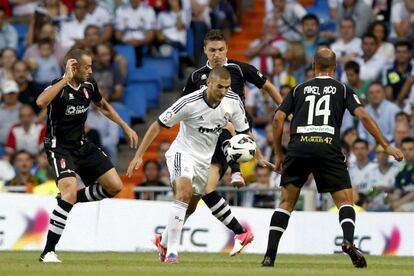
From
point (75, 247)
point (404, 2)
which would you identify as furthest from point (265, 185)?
point (404, 2)

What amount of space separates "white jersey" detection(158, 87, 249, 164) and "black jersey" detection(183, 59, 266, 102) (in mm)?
779

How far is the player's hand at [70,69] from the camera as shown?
15.5 m

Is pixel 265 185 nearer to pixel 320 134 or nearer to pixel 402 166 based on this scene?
pixel 402 166

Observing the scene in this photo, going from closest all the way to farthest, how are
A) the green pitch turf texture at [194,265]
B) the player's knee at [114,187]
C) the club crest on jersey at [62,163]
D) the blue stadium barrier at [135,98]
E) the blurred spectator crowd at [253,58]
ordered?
1. the green pitch turf texture at [194,265]
2. the club crest on jersey at [62,163]
3. the player's knee at [114,187]
4. the blurred spectator crowd at [253,58]
5. the blue stadium barrier at [135,98]

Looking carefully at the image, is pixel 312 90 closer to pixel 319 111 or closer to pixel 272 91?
pixel 319 111

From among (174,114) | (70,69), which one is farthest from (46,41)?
(174,114)

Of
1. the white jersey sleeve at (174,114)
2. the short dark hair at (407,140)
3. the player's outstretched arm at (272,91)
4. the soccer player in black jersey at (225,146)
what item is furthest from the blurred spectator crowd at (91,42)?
the white jersey sleeve at (174,114)

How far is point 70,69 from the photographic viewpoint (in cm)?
1555

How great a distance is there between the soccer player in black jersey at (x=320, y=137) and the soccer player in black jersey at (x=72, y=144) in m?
2.37

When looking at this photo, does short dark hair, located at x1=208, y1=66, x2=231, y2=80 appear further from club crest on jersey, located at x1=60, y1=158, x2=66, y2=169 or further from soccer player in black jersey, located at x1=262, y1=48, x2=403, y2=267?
club crest on jersey, located at x1=60, y1=158, x2=66, y2=169

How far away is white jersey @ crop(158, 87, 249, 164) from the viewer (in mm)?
15320

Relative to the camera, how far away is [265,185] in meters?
21.5

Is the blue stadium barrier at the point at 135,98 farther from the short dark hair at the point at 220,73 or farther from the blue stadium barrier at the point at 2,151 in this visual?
the short dark hair at the point at 220,73

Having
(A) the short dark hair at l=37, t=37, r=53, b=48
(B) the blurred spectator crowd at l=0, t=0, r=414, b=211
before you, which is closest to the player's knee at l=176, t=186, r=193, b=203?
(B) the blurred spectator crowd at l=0, t=0, r=414, b=211
